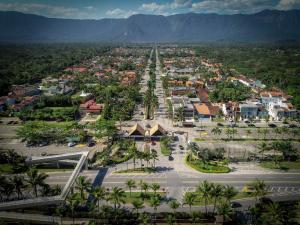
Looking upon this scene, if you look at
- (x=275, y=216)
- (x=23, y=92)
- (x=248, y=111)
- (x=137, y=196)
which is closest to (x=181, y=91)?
(x=248, y=111)

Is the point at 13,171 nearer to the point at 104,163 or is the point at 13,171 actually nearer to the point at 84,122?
the point at 104,163

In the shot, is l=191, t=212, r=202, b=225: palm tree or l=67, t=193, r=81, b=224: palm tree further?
l=67, t=193, r=81, b=224: palm tree

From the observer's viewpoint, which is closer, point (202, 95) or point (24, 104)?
point (24, 104)

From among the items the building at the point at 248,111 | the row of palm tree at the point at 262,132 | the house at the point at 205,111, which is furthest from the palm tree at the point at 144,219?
the building at the point at 248,111

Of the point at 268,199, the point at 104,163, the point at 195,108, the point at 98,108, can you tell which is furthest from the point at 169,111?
the point at 268,199

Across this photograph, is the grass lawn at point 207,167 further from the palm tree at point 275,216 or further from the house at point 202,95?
the house at point 202,95

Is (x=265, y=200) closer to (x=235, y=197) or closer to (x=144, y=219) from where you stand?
(x=235, y=197)

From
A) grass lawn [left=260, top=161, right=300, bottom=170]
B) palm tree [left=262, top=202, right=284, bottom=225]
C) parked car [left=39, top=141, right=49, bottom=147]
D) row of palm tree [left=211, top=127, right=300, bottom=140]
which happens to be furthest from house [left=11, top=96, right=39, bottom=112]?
palm tree [left=262, top=202, right=284, bottom=225]

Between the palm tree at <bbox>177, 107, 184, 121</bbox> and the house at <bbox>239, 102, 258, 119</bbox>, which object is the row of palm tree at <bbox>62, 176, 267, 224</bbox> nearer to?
the palm tree at <bbox>177, 107, 184, 121</bbox>
